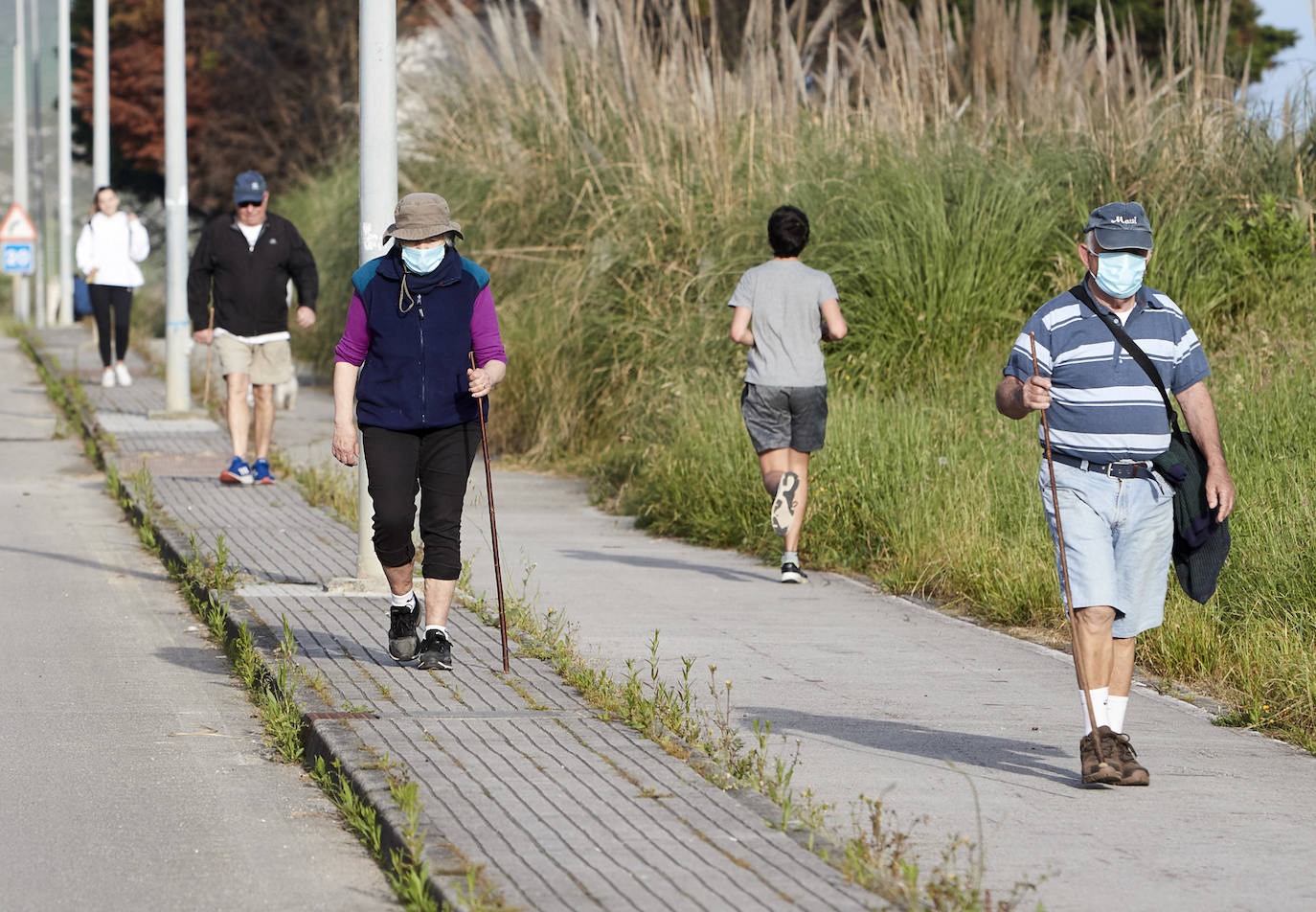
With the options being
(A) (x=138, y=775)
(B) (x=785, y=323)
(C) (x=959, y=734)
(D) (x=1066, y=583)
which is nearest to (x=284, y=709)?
(A) (x=138, y=775)

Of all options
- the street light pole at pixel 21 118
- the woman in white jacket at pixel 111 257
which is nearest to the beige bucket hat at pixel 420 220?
the woman in white jacket at pixel 111 257

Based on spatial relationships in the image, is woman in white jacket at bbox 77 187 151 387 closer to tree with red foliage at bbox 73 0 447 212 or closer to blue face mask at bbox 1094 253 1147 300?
tree with red foliage at bbox 73 0 447 212

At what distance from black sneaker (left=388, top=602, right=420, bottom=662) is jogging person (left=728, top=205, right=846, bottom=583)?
302cm

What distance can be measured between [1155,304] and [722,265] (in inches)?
328

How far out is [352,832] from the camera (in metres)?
5.68

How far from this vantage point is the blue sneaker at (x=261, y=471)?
538 inches

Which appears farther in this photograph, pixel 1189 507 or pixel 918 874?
pixel 1189 507

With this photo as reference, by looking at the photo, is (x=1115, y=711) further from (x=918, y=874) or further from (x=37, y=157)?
(x=37, y=157)

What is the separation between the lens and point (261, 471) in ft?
44.9

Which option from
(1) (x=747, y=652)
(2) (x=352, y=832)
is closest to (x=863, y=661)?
(1) (x=747, y=652)

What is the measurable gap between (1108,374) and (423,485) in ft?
9.09

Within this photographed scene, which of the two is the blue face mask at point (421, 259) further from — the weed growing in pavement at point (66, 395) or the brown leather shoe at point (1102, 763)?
the weed growing in pavement at point (66, 395)

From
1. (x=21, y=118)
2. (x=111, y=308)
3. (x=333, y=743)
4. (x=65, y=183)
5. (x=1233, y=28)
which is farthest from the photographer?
(x=21, y=118)

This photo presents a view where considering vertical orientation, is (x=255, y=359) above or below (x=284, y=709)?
above
